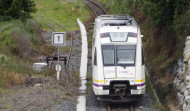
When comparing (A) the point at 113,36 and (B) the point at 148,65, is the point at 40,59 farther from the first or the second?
(A) the point at 113,36

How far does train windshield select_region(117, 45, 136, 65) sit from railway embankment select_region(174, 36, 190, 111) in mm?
2159

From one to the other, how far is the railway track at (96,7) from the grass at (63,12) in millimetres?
622

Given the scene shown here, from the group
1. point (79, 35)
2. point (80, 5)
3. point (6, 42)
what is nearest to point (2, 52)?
point (6, 42)

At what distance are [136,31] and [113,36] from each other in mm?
1051

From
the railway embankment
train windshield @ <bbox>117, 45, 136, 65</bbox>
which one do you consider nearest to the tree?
train windshield @ <bbox>117, 45, 136, 65</bbox>

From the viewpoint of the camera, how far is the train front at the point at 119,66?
1605 cm

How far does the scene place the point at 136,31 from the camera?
17.1 m

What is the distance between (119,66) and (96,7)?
22.9m

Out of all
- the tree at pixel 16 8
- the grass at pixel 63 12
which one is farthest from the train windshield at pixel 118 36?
the grass at pixel 63 12

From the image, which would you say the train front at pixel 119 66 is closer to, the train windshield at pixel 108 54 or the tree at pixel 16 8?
the train windshield at pixel 108 54

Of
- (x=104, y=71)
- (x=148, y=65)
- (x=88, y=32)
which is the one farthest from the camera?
(x=88, y=32)

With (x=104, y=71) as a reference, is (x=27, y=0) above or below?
above

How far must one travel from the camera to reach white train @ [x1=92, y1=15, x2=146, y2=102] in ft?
52.6

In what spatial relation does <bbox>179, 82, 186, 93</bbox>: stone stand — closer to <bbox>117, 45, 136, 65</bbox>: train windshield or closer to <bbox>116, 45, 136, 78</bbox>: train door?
<bbox>116, 45, 136, 78</bbox>: train door
